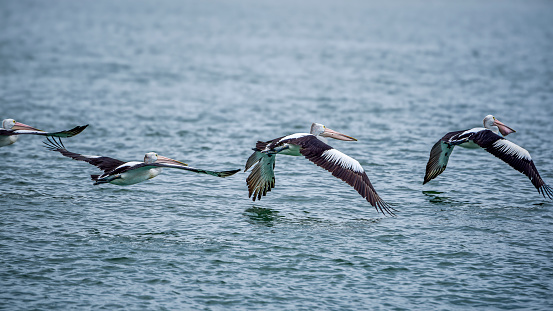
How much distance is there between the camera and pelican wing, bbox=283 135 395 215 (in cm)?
1242

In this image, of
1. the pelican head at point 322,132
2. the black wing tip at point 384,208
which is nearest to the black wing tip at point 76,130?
the pelican head at point 322,132

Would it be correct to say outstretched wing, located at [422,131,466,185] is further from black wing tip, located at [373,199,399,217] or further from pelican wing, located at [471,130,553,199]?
black wing tip, located at [373,199,399,217]

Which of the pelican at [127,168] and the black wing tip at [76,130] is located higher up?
the black wing tip at [76,130]

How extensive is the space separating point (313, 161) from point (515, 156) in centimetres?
431

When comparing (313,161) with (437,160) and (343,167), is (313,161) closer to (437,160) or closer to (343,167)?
(343,167)

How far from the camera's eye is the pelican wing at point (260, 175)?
560 inches

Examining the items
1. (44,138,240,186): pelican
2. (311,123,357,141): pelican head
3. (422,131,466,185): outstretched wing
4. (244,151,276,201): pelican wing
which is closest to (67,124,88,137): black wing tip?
(44,138,240,186): pelican

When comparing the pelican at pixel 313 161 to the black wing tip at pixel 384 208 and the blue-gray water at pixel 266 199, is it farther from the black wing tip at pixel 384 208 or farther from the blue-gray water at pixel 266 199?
the blue-gray water at pixel 266 199

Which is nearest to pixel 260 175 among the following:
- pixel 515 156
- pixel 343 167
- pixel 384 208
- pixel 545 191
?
pixel 343 167

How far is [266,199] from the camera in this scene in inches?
570

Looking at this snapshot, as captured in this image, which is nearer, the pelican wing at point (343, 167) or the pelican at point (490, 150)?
the pelican wing at point (343, 167)

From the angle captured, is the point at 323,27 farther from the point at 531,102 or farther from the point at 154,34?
the point at 531,102

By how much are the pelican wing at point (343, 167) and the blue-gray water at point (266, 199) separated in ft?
2.35

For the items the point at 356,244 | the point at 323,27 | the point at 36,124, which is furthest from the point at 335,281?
the point at 323,27
